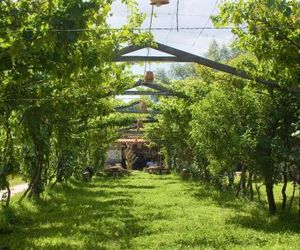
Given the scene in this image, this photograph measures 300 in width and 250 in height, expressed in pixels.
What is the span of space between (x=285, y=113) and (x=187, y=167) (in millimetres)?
18197

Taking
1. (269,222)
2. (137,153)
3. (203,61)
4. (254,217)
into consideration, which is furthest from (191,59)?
(137,153)

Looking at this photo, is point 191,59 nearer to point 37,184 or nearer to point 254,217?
point 254,217

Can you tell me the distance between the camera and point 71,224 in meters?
12.2

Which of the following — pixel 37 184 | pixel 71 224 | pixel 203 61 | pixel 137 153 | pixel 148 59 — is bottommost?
pixel 71 224

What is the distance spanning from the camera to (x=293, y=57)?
9.15 meters

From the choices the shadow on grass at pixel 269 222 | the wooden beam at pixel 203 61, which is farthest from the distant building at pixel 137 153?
the wooden beam at pixel 203 61

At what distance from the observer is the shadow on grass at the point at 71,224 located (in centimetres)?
990

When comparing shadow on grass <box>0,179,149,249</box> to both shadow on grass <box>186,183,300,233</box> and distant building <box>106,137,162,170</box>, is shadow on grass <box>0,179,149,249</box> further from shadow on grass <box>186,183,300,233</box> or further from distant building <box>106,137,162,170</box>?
distant building <box>106,137,162,170</box>

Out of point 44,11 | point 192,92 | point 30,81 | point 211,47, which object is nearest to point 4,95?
point 30,81

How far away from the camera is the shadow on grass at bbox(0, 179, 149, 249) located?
32.5ft

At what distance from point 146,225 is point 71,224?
6.00 feet

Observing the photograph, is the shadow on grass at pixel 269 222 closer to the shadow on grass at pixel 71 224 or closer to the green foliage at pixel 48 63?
the shadow on grass at pixel 71 224

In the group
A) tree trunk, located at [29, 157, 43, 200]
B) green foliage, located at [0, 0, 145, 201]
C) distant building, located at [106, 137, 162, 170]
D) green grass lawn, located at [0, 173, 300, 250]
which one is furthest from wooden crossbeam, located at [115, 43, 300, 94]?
distant building, located at [106, 137, 162, 170]

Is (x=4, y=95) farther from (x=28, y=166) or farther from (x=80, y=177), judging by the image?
(x=80, y=177)
